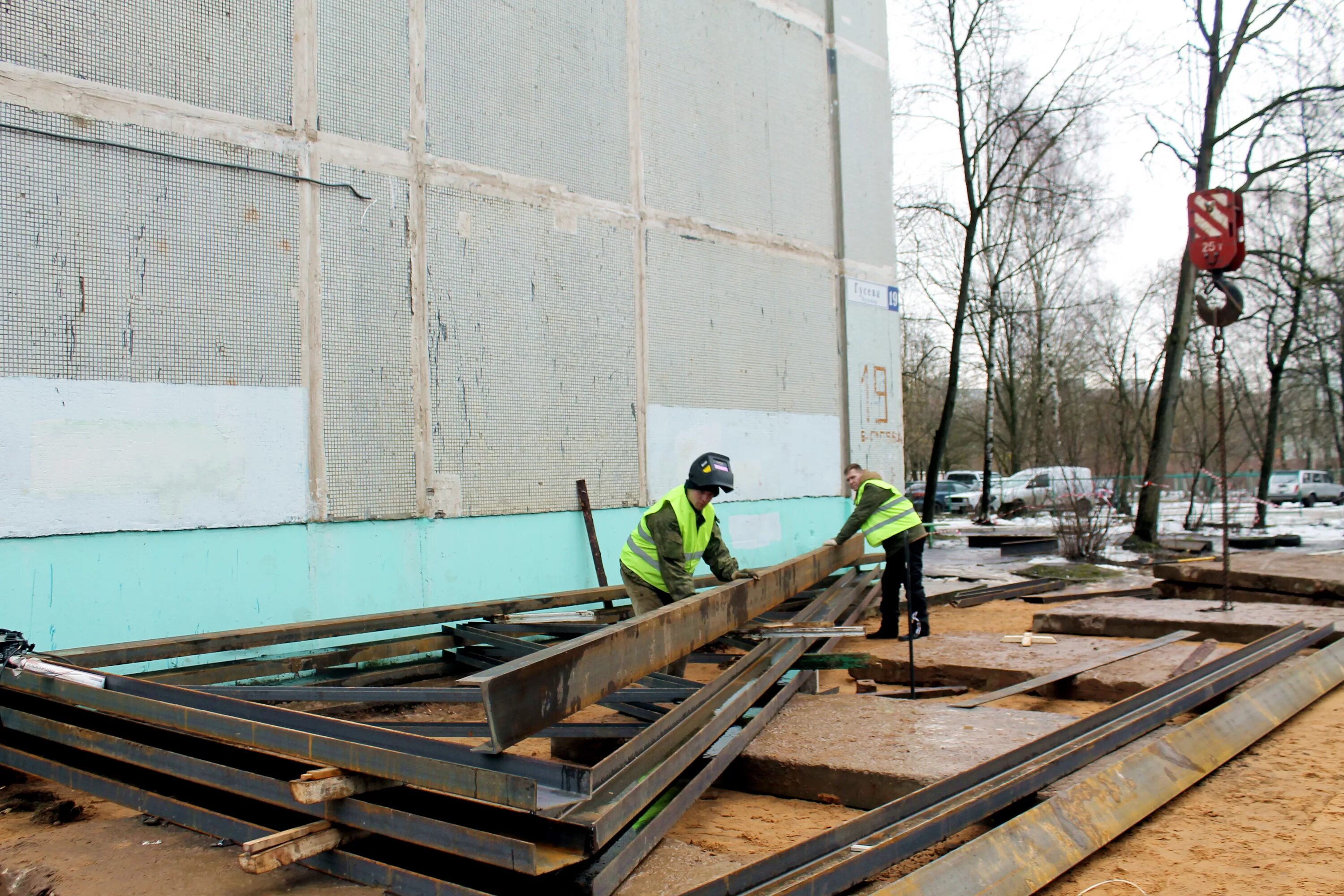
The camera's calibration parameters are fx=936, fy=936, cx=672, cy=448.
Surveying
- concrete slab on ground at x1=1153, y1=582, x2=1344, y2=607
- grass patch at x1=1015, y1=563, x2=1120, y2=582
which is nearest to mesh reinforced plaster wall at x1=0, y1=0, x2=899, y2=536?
concrete slab on ground at x1=1153, y1=582, x2=1344, y2=607

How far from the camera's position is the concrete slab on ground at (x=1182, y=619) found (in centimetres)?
759

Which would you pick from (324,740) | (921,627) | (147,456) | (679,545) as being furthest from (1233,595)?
(147,456)

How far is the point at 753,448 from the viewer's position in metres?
10.2

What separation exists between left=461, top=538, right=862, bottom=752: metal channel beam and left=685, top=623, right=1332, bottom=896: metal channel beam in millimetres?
801

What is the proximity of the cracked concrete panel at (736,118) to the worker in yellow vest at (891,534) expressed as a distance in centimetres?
351

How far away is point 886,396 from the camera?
12070 millimetres

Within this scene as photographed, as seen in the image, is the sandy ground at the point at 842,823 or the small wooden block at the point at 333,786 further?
the sandy ground at the point at 842,823

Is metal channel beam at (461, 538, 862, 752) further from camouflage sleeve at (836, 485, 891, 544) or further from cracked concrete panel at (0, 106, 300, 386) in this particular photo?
cracked concrete panel at (0, 106, 300, 386)

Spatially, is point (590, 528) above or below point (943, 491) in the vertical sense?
above

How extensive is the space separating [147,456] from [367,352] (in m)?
1.71

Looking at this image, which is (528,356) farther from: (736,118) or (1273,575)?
(1273,575)

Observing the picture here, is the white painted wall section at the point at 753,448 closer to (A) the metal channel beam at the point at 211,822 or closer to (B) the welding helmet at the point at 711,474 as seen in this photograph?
(B) the welding helmet at the point at 711,474

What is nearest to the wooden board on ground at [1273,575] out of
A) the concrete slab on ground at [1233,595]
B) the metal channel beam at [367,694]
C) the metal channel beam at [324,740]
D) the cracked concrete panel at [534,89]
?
the concrete slab on ground at [1233,595]

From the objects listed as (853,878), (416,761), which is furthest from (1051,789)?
(416,761)
